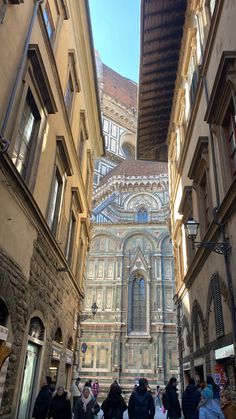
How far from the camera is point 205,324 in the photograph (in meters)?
9.55

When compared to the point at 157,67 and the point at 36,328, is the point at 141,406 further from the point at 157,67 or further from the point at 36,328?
the point at 157,67

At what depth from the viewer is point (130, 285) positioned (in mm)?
34812

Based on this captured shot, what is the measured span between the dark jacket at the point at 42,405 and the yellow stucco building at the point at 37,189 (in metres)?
0.51

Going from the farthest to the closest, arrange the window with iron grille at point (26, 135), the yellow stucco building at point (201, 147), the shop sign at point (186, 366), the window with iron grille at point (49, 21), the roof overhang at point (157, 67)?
the roof overhang at point (157, 67) < the shop sign at point (186, 366) < the window with iron grille at point (49, 21) < the window with iron grille at point (26, 135) < the yellow stucco building at point (201, 147)

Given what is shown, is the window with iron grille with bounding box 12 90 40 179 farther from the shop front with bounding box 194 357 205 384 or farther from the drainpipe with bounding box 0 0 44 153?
the shop front with bounding box 194 357 205 384

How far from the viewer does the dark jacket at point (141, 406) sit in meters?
6.24

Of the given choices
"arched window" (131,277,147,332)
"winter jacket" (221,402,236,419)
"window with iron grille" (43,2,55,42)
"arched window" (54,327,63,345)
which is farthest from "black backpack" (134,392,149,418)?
A: "arched window" (131,277,147,332)

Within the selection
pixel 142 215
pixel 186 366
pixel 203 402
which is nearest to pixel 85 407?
pixel 203 402

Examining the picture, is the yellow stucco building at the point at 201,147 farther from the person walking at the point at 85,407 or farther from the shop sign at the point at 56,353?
the shop sign at the point at 56,353

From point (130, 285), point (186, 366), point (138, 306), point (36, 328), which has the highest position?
point (130, 285)

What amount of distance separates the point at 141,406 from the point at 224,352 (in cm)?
213

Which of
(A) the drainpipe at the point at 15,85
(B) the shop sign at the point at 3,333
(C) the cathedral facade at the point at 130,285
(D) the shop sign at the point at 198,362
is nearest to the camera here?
(A) the drainpipe at the point at 15,85

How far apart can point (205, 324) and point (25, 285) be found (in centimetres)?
487

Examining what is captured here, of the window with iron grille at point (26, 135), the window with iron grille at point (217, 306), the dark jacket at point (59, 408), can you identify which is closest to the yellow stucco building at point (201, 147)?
the window with iron grille at point (217, 306)
